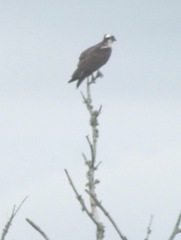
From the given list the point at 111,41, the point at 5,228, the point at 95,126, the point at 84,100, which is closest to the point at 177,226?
the point at 5,228

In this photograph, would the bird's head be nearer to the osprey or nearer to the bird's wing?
the osprey

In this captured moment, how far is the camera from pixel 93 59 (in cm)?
2075

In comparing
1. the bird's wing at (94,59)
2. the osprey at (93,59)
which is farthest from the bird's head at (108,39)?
the bird's wing at (94,59)

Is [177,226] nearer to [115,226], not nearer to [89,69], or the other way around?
[115,226]

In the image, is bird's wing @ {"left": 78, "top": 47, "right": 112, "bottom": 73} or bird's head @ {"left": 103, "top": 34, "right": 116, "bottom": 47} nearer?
bird's wing @ {"left": 78, "top": 47, "right": 112, "bottom": 73}

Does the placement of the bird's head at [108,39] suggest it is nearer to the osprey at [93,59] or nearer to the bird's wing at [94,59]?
the osprey at [93,59]

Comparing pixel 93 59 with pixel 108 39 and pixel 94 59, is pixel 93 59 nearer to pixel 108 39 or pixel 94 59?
pixel 94 59

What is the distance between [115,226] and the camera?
5000 mm

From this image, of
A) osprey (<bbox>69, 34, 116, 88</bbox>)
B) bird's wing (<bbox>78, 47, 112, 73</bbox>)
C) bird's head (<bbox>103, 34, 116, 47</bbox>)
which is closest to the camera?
osprey (<bbox>69, 34, 116, 88</bbox>)

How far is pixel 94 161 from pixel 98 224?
3.26 metres

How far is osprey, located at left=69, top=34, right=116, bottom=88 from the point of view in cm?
1869

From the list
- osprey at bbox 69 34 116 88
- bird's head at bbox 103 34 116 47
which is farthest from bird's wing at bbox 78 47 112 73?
bird's head at bbox 103 34 116 47

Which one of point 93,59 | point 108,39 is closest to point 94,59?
point 93,59

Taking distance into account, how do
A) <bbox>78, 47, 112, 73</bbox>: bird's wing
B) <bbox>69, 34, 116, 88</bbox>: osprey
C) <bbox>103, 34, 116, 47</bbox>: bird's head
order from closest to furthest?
<bbox>69, 34, 116, 88</bbox>: osprey < <bbox>78, 47, 112, 73</bbox>: bird's wing < <bbox>103, 34, 116, 47</bbox>: bird's head
